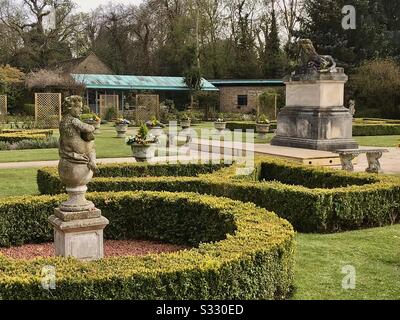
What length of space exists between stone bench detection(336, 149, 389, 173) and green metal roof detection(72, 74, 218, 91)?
32.2 m

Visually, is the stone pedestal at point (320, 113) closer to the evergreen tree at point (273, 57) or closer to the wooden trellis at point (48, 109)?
the wooden trellis at point (48, 109)

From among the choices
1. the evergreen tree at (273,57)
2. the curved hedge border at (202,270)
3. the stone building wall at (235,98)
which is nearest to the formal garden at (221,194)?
the curved hedge border at (202,270)

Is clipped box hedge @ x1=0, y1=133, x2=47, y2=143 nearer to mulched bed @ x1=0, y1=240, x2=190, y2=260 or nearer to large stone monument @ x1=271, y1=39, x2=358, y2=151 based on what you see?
large stone monument @ x1=271, y1=39, x2=358, y2=151

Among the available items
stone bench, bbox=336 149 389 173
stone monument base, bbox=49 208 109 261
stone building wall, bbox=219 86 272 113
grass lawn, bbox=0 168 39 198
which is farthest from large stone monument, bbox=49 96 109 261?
stone building wall, bbox=219 86 272 113

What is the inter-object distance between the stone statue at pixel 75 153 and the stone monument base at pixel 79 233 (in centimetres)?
10

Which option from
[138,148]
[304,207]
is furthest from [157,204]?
[138,148]

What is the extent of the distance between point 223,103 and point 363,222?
40.4 metres

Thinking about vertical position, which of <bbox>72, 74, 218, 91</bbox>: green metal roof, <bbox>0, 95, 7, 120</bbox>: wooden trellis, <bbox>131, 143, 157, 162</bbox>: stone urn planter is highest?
<bbox>72, 74, 218, 91</bbox>: green metal roof

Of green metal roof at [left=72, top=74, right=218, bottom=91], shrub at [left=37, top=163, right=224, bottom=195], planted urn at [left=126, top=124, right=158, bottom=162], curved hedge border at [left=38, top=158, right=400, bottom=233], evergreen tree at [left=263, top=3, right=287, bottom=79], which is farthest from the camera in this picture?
evergreen tree at [left=263, top=3, right=287, bottom=79]

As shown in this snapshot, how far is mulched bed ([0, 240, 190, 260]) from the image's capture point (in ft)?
24.4

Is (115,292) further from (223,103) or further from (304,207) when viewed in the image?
(223,103)

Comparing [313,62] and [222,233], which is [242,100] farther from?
[222,233]

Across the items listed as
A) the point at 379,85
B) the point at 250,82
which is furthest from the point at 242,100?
the point at 379,85
